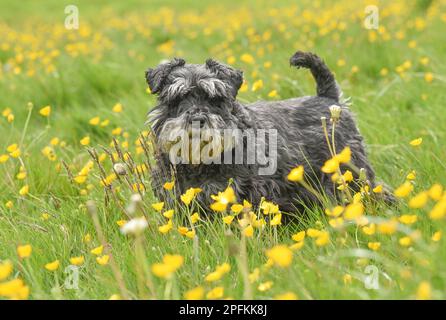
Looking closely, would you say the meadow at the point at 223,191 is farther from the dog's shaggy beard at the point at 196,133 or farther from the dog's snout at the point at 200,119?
the dog's snout at the point at 200,119

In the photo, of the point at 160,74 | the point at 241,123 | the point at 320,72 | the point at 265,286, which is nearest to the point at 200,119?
the point at 241,123

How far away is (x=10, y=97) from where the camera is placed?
7691 millimetres

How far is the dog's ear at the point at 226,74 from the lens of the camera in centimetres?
408

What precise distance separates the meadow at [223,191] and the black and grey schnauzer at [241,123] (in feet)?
0.58

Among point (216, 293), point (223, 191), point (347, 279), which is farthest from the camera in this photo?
point (223, 191)

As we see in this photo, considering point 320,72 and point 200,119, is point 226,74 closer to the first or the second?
point 200,119

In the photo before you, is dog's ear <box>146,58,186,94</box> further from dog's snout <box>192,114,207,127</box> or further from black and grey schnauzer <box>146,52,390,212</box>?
dog's snout <box>192,114,207,127</box>

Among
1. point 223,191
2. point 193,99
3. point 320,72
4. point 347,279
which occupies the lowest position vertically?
point 347,279

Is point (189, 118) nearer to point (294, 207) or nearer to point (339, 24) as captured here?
point (294, 207)

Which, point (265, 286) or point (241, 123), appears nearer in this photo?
point (265, 286)

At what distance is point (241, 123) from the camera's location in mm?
4109

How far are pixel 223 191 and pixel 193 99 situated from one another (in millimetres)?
637

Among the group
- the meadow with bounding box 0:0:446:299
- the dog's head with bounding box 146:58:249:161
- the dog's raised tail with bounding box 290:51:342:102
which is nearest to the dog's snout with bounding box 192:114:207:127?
the dog's head with bounding box 146:58:249:161

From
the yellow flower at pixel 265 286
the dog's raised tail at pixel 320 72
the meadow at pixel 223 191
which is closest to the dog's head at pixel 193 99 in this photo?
the meadow at pixel 223 191
